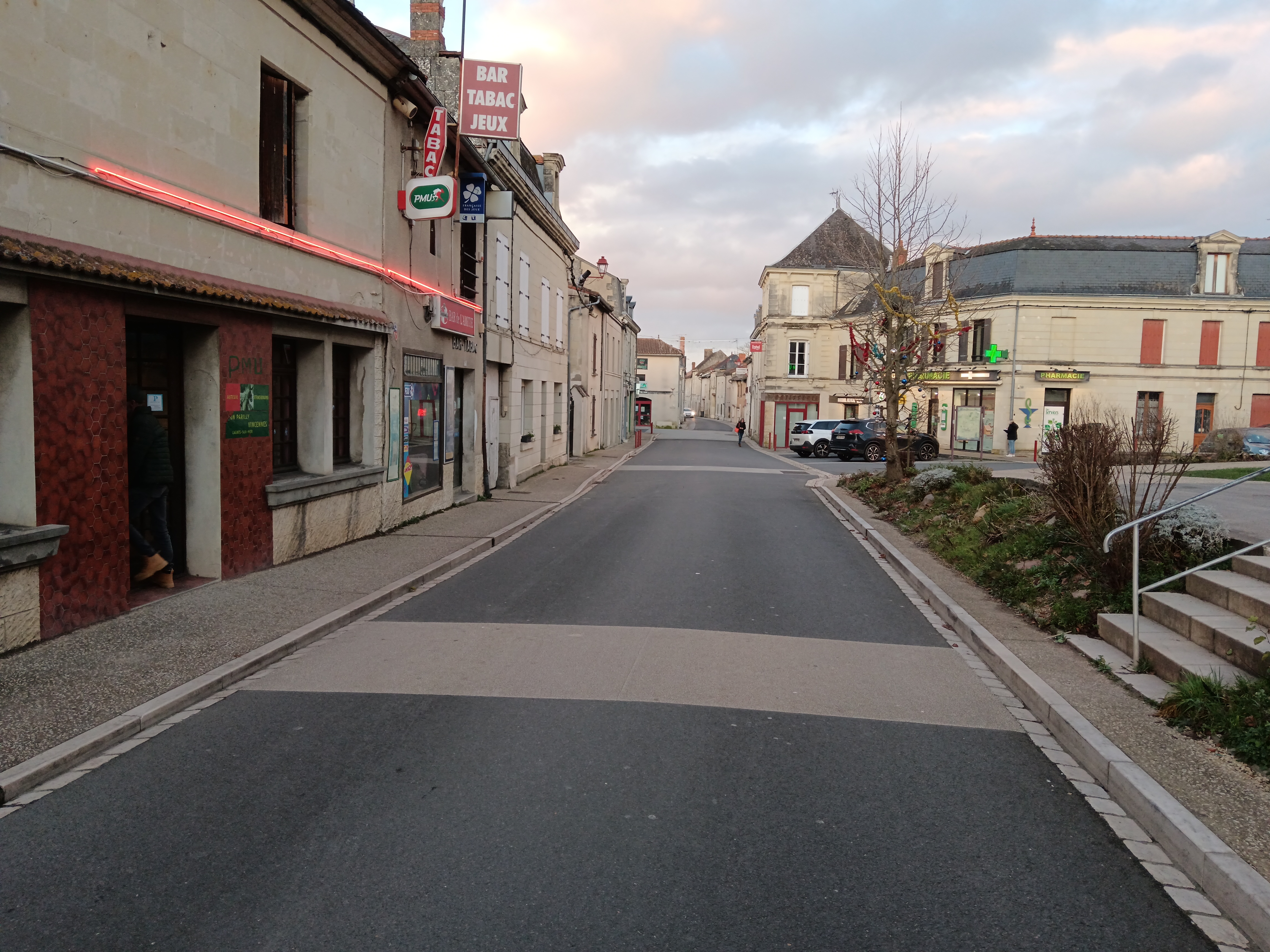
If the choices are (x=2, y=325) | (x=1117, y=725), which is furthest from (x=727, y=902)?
(x=2, y=325)

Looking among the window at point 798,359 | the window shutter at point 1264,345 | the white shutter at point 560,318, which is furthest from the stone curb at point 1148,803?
the window at point 798,359

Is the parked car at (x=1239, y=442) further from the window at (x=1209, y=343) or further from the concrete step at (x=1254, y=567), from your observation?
the concrete step at (x=1254, y=567)

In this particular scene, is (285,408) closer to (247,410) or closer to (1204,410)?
(247,410)

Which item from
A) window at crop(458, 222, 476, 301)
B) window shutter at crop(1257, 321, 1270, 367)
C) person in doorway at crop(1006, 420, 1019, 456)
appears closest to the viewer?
window at crop(458, 222, 476, 301)

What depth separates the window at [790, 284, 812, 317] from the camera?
50000 mm

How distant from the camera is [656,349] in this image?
95438 mm

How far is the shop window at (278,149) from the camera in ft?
31.4

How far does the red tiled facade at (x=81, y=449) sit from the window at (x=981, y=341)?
3767cm

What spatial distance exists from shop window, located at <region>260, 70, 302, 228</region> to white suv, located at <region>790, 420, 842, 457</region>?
29450 mm

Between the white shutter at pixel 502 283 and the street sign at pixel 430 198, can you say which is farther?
the white shutter at pixel 502 283

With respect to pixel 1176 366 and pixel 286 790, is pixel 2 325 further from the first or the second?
pixel 1176 366

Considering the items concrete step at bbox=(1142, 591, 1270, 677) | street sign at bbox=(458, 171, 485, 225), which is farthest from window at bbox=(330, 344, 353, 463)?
concrete step at bbox=(1142, 591, 1270, 677)

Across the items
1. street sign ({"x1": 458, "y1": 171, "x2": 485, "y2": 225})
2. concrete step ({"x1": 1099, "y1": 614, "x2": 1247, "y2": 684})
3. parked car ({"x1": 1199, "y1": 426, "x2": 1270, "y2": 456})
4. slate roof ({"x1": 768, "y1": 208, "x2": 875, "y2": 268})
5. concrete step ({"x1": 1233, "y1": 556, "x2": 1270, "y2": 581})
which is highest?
slate roof ({"x1": 768, "y1": 208, "x2": 875, "y2": 268})

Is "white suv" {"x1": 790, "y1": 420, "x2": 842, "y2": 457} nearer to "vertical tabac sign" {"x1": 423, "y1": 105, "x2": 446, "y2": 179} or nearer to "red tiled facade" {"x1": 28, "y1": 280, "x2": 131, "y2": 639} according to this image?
"vertical tabac sign" {"x1": 423, "y1": 105, "x2": 446, "y2": 179}
